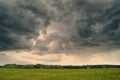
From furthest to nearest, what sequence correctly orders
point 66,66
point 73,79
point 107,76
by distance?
1. point 66,66
2. point 107,76
3. point 73,79

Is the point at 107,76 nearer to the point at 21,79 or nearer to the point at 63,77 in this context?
the point at 63,77

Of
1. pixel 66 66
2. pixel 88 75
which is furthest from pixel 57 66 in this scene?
pixel 88 75

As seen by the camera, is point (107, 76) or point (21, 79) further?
point (107, 76)

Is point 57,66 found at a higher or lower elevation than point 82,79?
higher

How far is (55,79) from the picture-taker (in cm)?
7600

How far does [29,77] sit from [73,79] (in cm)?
1304

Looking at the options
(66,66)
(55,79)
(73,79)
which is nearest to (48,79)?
(55,79)

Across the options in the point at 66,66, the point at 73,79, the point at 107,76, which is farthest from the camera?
the point at 66,66

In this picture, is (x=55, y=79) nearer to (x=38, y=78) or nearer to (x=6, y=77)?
(x=38, y=78)

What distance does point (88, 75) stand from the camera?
8181 cm

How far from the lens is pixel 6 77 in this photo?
79312 mm

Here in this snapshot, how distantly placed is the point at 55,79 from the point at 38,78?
197 inches

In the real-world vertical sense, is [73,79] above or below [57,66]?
below

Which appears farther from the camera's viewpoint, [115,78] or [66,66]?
[66,66]
